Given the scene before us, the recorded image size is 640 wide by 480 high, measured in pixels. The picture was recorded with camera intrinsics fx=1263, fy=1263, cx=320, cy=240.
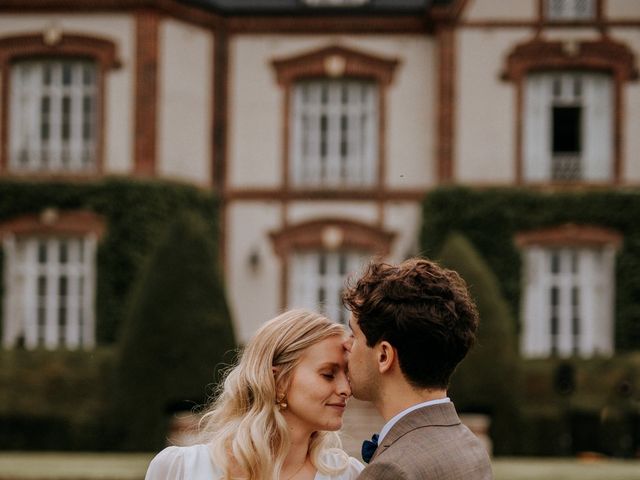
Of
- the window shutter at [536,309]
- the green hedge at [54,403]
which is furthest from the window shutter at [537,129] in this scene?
the green hedge at [54,403]

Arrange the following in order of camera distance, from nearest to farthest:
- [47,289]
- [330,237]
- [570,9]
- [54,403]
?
[54,403] → [47,289] → [570,9] → [330,237]

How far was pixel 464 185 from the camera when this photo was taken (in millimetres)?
21109

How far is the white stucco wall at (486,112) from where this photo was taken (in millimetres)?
21375

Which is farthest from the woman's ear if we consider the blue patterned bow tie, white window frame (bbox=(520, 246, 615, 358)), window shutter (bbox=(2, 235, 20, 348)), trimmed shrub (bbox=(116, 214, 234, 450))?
window shutter (bbox=(2, 235, 20, 348))

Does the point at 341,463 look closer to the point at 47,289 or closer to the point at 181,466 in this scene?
the point at 181,466

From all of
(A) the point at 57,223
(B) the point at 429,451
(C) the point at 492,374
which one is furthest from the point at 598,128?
(B) the point at 429,451

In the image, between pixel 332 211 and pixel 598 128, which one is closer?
pixel 598 128

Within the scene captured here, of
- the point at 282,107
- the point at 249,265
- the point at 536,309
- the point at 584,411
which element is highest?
the point at 282,107

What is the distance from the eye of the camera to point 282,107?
73.3ft

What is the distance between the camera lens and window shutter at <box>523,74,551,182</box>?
21422 millimetres

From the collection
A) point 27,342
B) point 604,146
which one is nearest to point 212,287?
point 27,342

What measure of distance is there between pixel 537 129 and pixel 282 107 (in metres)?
4.47

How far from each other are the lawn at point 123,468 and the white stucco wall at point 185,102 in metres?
6.08

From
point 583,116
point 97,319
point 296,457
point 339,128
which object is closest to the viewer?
point 296,457
